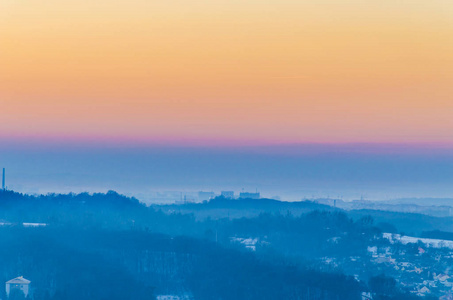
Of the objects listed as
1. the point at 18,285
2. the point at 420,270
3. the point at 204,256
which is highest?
the point at 204,256

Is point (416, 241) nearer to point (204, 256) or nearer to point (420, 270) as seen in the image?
point (420, 270)

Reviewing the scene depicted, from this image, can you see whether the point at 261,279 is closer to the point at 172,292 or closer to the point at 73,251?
the point at 172,292

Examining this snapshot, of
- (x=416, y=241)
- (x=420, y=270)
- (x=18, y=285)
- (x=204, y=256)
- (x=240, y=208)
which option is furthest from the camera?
(x=240, y=208)

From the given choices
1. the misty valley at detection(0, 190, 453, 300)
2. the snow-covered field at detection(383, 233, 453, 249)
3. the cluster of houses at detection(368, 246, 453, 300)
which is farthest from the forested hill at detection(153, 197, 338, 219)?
the cluster of houses at detection(368, 246, 453, 300)

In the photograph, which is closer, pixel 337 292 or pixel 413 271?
pixel 337 292

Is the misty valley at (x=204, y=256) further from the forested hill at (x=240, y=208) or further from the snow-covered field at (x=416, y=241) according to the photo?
the forested hill at (x=240, y=208)

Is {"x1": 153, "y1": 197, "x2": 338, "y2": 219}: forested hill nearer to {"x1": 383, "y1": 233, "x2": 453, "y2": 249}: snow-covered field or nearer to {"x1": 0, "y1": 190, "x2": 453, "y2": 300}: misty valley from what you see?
{"x1": 0, "y1": 190, "x2": 453, "y2": 300}: misty valley

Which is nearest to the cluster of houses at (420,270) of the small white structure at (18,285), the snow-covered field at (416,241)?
the snow-covered field at (416,241)

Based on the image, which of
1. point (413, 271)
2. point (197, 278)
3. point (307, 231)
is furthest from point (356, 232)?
point (197, 278)

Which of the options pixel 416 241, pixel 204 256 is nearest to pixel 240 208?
pixel 416 241
